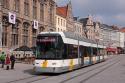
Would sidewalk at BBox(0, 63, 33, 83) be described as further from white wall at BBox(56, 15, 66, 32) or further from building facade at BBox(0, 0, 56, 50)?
white wall at BBox(56, 15, 66, 32)

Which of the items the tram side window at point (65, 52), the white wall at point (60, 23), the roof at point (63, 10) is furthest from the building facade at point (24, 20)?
the tram side window at point (65, 52)

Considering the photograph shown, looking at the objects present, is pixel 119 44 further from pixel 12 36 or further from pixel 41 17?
pixel 12 36

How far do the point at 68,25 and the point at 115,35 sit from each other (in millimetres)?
77701

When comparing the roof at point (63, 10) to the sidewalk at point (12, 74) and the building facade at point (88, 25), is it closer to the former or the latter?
the building facade at point (88, 25)

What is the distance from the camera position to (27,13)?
58.2m

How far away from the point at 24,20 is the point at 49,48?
30.8m

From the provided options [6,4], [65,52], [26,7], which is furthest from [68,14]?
[65,52]

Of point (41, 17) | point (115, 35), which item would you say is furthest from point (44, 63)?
point (115, 35)

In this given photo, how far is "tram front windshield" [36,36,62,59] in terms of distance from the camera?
2581 centimetres

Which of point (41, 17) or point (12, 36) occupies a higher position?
point (41, 17)

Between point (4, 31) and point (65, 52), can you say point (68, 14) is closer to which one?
point (4, 31)

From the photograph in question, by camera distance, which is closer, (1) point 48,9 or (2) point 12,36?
(2) point 12,36

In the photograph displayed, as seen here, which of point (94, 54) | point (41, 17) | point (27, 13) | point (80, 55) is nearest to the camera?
point (80, 55)

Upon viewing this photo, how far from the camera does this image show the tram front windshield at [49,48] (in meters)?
25.8
